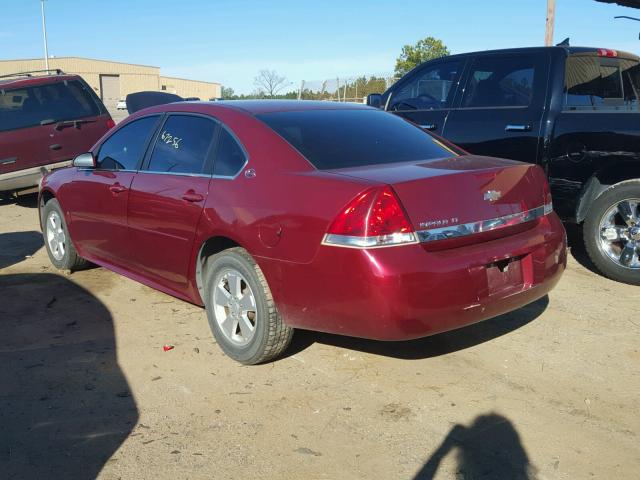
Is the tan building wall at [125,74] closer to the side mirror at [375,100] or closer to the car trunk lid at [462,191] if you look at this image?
the side mirror at [375,100]

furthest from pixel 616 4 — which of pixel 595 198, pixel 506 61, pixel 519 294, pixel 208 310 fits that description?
pixel 208 310

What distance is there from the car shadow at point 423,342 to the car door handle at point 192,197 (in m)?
1.13

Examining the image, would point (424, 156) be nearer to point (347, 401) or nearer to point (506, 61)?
point (347, 401)

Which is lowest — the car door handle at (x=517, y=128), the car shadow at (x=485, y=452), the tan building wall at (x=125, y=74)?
the car shadow at (x=485, y=452)

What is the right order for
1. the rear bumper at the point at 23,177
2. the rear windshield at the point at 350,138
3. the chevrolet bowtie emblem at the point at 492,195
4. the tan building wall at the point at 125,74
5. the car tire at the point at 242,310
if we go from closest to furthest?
the chevrolet bowtie emblem at the point at 492,195, the car tire at the point at 242,310, the rear windshield at the point at 350,138, the rear bumper at the point at 23,177, the tan building wall at the point at 125,74

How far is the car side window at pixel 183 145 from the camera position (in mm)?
4406

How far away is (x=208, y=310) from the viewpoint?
4328mm

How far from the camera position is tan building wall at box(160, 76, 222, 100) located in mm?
79250

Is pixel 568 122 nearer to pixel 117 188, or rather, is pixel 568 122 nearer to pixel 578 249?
pixel 578 249

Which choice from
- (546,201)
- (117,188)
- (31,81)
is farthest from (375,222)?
(31,81)

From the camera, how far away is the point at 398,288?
330 cm

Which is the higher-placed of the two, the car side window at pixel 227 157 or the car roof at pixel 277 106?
the car roof at pixel 277 106

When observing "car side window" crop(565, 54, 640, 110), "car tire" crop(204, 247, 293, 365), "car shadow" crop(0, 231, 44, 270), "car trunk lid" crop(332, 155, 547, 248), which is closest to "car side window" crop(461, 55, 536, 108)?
"car side window" crop(565, 54, 640, 110)

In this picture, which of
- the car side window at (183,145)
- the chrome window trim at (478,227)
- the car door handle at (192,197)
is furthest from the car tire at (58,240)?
the chrome window trim at (478,227)
